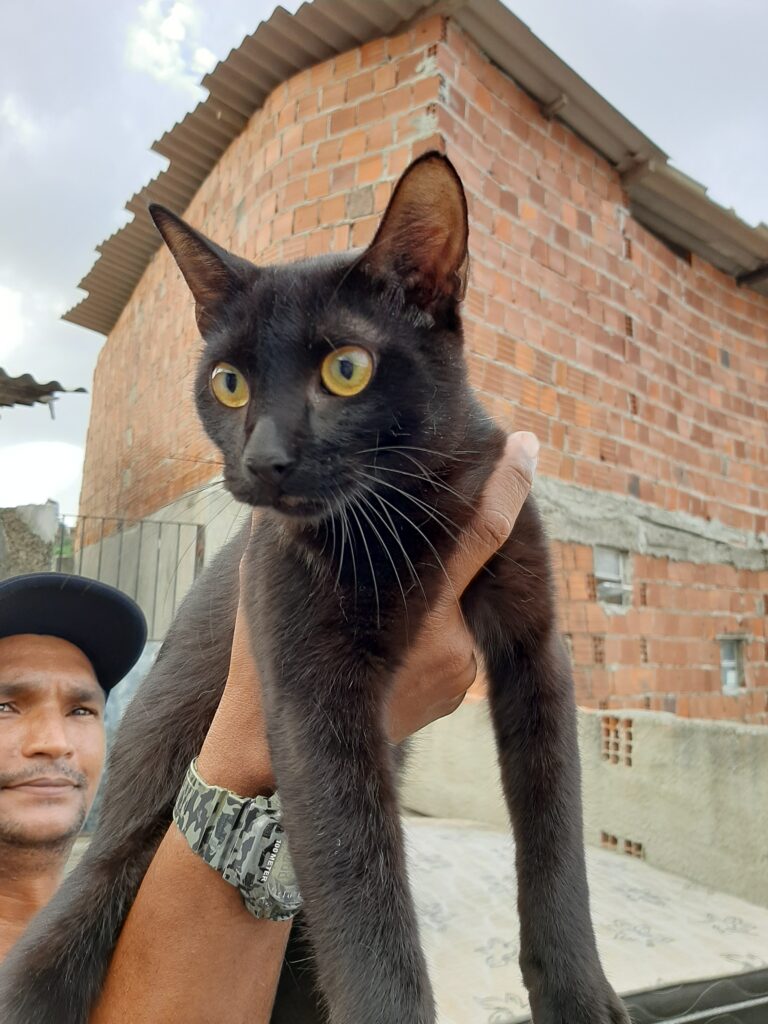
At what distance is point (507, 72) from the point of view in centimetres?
358

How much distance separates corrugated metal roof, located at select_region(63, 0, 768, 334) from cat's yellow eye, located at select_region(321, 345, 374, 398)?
2744 millimetres

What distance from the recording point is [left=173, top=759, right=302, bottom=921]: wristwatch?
119 cm

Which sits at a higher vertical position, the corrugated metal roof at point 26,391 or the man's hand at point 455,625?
the corrugated metal roof at point 26,391

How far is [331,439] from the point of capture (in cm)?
115

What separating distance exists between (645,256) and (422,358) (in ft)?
12.5

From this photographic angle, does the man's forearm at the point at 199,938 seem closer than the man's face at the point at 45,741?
Yes

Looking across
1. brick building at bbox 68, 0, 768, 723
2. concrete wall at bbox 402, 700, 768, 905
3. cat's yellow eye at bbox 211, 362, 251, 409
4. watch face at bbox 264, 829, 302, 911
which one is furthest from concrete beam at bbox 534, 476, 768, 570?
watch face at bbox 264, 829, 302, 911

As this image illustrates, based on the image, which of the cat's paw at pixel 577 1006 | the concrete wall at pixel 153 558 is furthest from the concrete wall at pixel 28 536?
the cat's paw at pixel 577 1006

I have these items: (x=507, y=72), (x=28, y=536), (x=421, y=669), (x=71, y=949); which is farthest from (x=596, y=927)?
(x=28, y=536)

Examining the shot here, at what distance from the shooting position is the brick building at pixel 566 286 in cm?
340

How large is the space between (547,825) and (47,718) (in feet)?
3.64

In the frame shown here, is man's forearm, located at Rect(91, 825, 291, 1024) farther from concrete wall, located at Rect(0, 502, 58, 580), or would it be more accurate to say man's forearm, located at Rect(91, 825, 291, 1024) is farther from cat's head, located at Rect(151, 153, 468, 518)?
concrete wall, located at Rect(0, 502, 58, 580)

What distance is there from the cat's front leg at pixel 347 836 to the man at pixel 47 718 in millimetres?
773

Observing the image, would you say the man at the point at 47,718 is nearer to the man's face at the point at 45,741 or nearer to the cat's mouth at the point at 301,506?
the man's face at the point at 45,741
